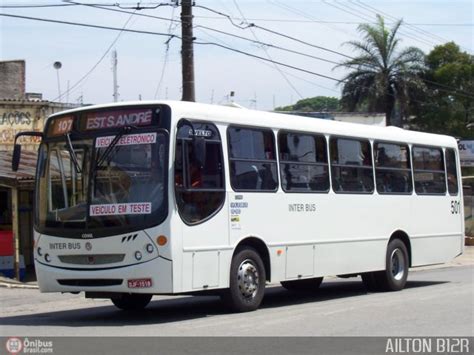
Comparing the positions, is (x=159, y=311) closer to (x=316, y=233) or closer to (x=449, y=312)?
(x=316, y=233)

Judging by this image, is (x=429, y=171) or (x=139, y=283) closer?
(x=139, y=283)

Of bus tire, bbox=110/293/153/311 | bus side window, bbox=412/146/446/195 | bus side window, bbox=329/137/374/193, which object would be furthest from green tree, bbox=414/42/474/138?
bus tire, bbox=110/293/153/311

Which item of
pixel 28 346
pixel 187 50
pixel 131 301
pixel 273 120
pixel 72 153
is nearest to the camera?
pixel 28 346

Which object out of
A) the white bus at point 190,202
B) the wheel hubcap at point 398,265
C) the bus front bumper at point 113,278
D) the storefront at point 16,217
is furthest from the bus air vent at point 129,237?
the storefront at point 16,217

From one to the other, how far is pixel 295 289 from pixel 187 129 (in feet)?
21.0

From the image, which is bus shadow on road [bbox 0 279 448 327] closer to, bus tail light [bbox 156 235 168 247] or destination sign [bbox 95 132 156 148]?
bus tail light [bbox 156 235 168 247]

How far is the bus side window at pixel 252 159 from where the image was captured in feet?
40.5

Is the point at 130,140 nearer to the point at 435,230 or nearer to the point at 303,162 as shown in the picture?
the point at 303,162

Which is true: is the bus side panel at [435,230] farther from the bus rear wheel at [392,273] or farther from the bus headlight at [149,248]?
the bus headlight at [149,248]

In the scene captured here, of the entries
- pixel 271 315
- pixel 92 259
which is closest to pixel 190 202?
pixel 92 259

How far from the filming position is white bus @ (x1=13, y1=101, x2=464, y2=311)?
11195 millimetres

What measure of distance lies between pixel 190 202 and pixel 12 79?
17523mm

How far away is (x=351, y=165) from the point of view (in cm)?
1512

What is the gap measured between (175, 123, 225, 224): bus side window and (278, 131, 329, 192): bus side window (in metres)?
1.66
